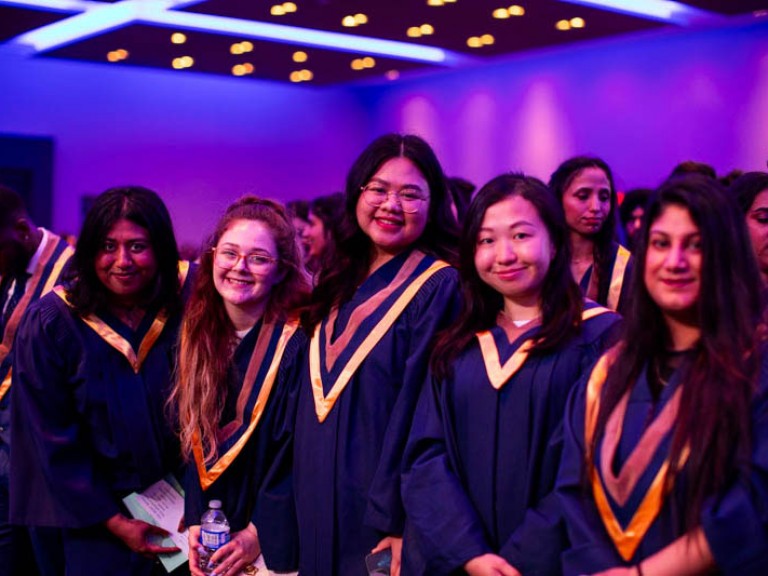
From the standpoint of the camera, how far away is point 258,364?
11.8 feet

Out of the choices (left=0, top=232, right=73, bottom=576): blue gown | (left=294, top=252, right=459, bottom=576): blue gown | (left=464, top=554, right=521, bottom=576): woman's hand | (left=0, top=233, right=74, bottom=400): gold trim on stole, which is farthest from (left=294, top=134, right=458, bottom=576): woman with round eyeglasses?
(left=0, top=233, right=74, bottom=400): gold trim on stole

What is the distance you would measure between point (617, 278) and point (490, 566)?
219 centimetres

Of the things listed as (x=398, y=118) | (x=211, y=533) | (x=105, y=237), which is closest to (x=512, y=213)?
(x=211, y=533)

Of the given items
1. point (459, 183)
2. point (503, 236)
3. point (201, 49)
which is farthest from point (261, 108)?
point (503, 236)

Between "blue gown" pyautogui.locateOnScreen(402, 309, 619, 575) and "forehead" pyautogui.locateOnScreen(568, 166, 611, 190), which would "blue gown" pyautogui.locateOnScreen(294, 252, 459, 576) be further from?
"forehead" pyautogui.locateOnScreen(568, 166, 611, 190)

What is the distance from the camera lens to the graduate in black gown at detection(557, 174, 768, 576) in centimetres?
233

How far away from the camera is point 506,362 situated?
2.90m

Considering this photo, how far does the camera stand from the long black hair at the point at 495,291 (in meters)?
2.95

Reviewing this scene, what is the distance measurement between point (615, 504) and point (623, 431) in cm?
16

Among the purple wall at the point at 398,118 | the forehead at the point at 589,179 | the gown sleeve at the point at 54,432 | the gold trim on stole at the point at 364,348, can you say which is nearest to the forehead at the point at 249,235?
the gold trim on stole at the point at 364,348

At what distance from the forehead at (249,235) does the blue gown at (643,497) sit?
125cm

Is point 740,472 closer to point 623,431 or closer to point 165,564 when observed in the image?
point 623,431

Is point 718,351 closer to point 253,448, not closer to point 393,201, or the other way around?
point 393,201

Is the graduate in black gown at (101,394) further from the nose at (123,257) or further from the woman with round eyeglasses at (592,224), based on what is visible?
the woman with round eyeglasses at (592,224)
